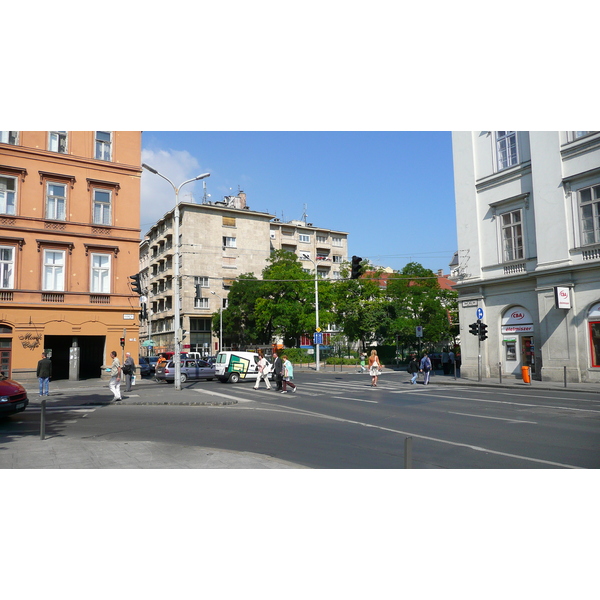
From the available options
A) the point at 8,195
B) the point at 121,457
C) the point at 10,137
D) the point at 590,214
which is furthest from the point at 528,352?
the point at 10,137

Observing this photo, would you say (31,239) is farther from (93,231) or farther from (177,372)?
(177,372)

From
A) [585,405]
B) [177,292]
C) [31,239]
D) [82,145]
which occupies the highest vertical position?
[82,145]

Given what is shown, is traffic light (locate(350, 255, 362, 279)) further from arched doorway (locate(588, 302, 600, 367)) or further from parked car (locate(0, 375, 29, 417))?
parked car (locate(0, 375, 29, 417))

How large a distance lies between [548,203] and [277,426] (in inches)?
747

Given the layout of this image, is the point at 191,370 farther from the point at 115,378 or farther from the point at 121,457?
the point at 121,457

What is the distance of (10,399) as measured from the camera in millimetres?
13094

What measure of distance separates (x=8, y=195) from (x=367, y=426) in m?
24.4

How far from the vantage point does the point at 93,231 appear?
29.2 metres

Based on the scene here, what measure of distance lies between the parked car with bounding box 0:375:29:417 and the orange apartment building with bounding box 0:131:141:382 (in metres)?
14.6

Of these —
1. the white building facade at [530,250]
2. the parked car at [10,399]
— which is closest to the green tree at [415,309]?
the white building facade at [530,250]

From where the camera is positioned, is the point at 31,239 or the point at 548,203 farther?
the point at 31,239

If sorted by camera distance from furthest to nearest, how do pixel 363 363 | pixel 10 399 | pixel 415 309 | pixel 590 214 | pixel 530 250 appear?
pixel 415 309 → pixel 363 363 → pixel 530 250 → pixel 590 214 → pixel 10 399

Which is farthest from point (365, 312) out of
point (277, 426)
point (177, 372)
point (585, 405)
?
point (277, 426)

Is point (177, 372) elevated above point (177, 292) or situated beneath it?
situated beneath
